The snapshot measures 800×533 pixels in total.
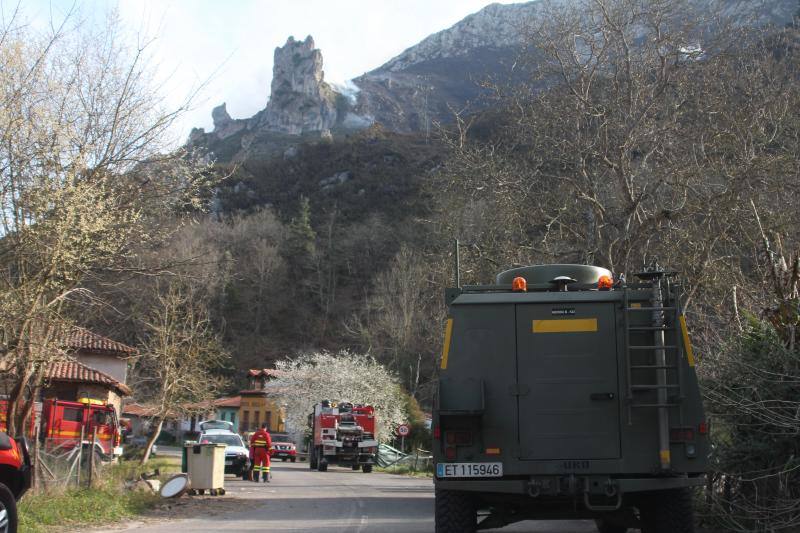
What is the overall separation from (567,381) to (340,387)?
51212 millimetres

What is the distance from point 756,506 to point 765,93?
1272 cm

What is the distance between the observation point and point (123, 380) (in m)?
47.1

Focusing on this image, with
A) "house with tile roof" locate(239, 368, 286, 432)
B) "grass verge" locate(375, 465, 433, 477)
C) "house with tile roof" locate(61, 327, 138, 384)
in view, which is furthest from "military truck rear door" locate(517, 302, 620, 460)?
"house with tile roof" locate(239, 368, 286, 432)

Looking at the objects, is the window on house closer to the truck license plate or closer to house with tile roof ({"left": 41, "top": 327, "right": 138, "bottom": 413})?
house with tile roof ({"left": 41, "top": 327, "right": 138, "bottom": 413})

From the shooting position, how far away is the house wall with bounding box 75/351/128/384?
4666 centimetres

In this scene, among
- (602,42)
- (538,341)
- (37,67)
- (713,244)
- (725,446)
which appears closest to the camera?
(538,341)

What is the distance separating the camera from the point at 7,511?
739 cm

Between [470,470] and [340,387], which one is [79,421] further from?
[340,387]

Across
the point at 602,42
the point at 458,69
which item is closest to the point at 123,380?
the point at 602,42

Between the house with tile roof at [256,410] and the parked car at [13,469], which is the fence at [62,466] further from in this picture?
the house with tile roof at [256,410]

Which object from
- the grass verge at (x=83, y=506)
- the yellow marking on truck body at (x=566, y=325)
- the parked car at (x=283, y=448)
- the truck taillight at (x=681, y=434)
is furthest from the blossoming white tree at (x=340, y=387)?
the truck taillight at (x=681, y=434)

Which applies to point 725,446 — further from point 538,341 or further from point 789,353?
point 538,341

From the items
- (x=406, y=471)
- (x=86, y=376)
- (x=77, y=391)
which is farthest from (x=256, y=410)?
(x=406, y=471)

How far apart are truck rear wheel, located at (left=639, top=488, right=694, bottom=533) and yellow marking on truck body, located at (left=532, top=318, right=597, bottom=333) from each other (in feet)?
5.61
